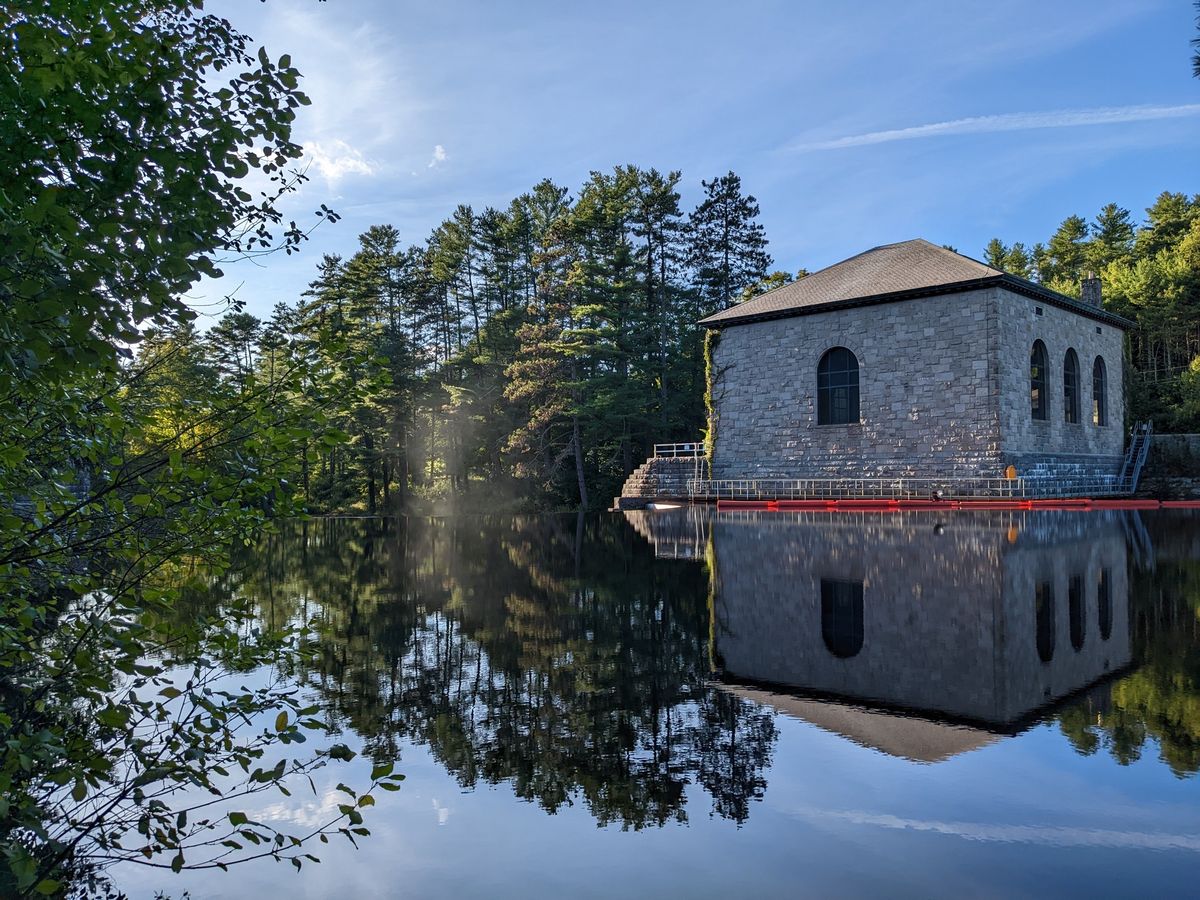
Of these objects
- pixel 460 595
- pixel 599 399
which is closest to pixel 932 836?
pixel 460 595

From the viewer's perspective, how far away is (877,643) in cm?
704

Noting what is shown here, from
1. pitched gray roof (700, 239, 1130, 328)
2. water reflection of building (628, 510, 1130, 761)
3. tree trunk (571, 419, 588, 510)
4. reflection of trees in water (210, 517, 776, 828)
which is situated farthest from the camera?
tree trunk (571, 419, 588, 510)

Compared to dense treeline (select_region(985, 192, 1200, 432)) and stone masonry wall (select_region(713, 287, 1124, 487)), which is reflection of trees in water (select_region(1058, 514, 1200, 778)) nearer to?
stone masonry wall (select_region(713, 287, 1124, 487))

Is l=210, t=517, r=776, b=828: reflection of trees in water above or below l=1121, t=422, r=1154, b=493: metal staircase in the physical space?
below

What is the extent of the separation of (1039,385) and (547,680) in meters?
26.4

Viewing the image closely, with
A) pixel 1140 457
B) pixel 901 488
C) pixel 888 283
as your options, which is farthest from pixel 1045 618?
pixel 1140 457

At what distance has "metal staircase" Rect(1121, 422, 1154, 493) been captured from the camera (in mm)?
29922

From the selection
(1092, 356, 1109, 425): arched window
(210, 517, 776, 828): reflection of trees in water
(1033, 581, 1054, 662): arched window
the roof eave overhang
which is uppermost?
the roof eave overhang

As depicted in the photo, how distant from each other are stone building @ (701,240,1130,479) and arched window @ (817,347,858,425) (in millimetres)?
40

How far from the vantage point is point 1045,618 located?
26.3ft

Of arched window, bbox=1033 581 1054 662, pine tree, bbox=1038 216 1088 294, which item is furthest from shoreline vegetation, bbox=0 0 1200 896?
pine tree, bbox=1038 216 1088 294

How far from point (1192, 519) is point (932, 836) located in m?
20.9

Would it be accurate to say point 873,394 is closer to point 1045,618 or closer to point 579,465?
point 579,465

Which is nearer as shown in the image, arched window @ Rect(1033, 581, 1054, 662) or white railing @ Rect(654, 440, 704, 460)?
arched window @ Rect(1033, 581, 1054, 662)
